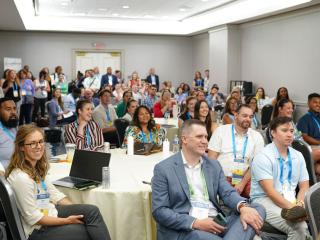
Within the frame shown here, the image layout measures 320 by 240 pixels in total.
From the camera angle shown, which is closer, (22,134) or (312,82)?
(22,134)

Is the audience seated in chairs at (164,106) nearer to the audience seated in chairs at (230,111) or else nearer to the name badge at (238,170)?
the audience seated in chairs at (230,111)

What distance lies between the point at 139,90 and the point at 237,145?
28.9 ft

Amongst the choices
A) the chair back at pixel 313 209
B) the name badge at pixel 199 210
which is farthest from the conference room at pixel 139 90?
the name badge at pixel 199 210

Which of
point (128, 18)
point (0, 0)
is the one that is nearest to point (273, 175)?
point (0, 0)

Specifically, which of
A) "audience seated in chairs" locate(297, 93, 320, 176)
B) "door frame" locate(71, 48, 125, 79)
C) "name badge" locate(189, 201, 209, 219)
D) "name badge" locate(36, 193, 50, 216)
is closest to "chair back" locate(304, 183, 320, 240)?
"name badge" locate(189, 201, 209, 219)

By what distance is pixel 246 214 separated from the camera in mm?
2658

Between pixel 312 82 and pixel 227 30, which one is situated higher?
pixel 227 30

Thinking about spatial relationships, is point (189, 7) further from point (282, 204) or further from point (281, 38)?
point (282, 204)

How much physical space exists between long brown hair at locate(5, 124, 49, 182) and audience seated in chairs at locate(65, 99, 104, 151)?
171 cm

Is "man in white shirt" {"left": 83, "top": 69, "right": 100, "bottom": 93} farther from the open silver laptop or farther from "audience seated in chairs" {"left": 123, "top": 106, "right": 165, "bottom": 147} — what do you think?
the open silver laptop

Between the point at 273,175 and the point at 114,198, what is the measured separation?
125 cm

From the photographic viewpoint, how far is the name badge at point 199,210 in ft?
9.38

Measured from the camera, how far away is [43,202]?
3.01 m

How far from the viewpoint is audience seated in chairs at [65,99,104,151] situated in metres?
4.84
